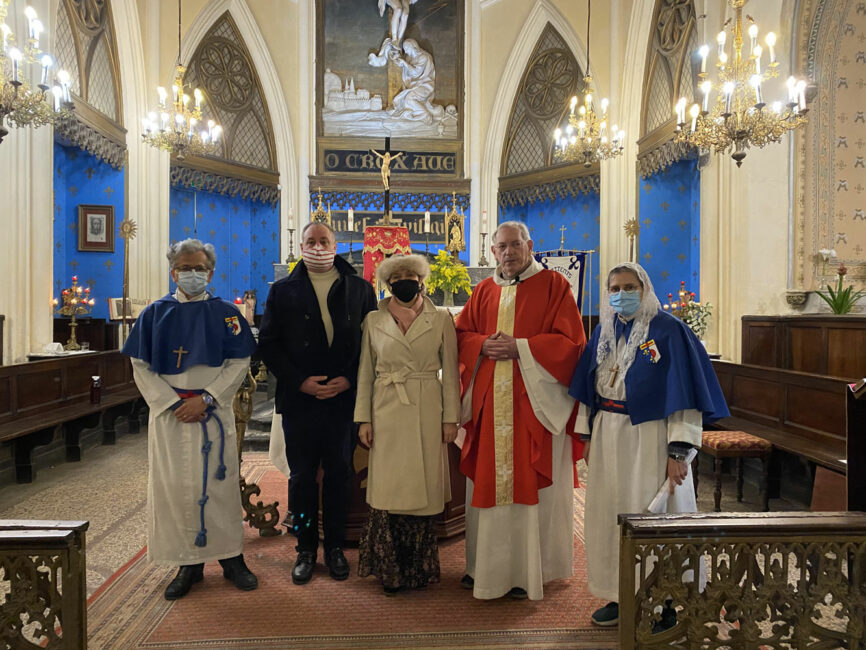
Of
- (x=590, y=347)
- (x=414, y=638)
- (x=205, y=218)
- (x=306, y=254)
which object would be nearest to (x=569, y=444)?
(x=590, y=347)

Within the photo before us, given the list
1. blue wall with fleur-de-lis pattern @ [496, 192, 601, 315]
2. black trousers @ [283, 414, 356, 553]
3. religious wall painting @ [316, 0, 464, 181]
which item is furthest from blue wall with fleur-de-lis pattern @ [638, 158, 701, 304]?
black trousers @ [283, 414, 356, 553]

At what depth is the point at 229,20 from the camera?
11.2 m

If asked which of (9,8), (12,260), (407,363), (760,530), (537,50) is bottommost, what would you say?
(760,530)

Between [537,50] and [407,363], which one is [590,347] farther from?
[537,50]

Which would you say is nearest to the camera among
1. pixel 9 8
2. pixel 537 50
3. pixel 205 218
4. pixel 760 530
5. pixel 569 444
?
pixel 760 530

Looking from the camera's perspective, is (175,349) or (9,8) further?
(9,8)

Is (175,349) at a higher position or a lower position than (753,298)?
lower

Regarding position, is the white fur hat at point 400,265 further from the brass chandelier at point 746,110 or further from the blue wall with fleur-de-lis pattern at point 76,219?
the blue wall with fleur-de-lis pattern at point 76,219

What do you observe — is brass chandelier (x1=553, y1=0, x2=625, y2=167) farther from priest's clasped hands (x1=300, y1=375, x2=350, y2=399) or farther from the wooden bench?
the wooden bench

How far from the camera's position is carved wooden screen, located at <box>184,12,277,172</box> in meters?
11.1

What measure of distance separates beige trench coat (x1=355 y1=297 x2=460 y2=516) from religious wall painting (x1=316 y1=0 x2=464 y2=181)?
32.8 ft

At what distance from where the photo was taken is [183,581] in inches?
115

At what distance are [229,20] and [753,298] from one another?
10642 millimetres

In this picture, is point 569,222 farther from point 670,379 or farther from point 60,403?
point 670,379
